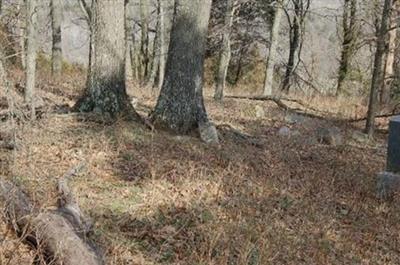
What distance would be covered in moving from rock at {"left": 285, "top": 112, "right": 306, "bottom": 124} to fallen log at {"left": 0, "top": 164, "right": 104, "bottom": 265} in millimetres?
Answer: 9404

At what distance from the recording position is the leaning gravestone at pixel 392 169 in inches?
298

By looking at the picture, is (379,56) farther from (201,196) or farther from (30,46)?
(30,46)

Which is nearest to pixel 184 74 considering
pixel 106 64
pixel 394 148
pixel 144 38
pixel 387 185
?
pixel 106 64

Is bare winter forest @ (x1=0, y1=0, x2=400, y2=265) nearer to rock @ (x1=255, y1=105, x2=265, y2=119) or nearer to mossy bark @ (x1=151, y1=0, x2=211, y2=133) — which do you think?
mossy bark @ (x1=151, y1=0, x2=211, y2=133)

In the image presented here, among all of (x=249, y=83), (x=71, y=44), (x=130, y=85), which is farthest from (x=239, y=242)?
(x=71, y=44)

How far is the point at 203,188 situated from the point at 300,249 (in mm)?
1423

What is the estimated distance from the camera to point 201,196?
592 centimetres

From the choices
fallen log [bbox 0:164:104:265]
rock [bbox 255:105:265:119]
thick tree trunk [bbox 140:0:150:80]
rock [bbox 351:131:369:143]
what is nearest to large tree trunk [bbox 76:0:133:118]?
fallen log [bbox 0:164:104:265]

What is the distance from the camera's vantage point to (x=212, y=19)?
20781 mm

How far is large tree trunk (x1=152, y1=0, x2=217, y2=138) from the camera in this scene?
8.24 meters

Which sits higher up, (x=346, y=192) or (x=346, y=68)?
(x=346, y=68)

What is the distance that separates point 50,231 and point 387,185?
214 inches

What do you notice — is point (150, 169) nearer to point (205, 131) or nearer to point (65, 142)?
point (65, 142)

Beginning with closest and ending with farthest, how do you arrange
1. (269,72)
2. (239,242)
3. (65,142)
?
1. (239,242)
2. (65,142)
3. (269,72)
